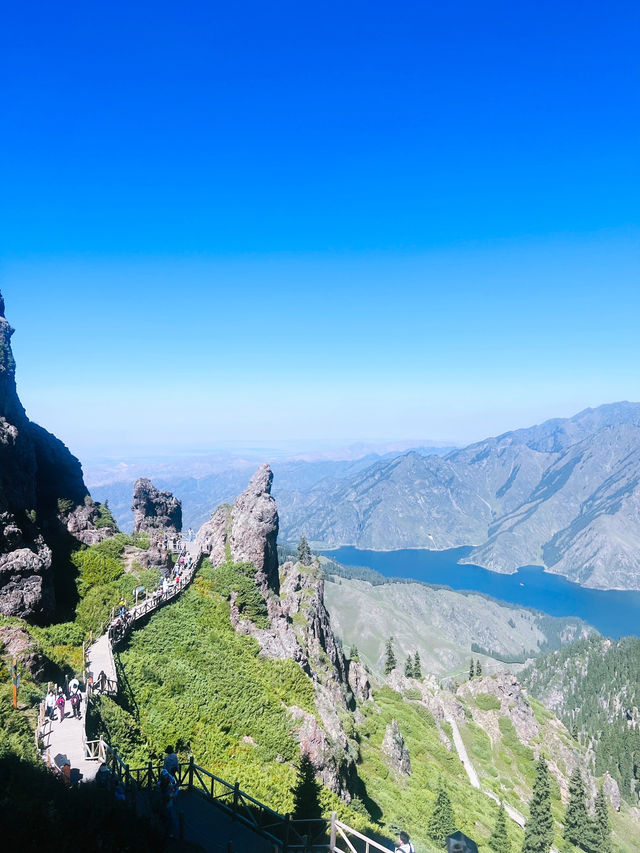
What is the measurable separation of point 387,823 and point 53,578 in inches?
1259

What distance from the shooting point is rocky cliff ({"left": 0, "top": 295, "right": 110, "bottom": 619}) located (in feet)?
113

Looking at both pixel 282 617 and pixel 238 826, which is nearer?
pixel 238 826

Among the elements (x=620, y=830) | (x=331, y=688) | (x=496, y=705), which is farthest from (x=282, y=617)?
(x=620, y=830)

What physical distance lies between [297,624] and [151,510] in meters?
23.7

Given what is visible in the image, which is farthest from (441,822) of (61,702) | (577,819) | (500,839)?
(577,819)

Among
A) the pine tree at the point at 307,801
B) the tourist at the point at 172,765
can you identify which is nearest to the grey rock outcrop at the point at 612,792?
the pine tree at the point at 307,801

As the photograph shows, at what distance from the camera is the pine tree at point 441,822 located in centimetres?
4225

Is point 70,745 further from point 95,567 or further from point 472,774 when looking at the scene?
point 472,774

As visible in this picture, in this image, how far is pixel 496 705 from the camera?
122 m

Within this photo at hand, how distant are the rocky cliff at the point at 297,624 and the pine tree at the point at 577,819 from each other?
1685 inches

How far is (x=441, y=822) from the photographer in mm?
43625

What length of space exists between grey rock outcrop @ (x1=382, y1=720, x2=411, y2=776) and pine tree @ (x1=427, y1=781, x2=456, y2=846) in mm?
7478

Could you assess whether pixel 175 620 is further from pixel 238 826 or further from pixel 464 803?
pixel 464 803

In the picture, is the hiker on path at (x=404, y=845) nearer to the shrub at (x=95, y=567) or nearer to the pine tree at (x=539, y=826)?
the shrub at (x=95, y=567)
